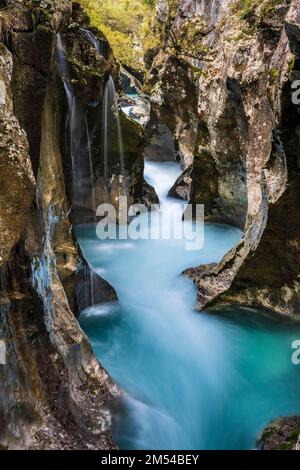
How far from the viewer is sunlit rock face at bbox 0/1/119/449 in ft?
11.4

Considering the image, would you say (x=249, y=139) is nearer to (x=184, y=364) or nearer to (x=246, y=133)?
(x=246, y=133)

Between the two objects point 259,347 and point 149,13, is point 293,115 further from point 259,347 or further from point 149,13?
point 149,13

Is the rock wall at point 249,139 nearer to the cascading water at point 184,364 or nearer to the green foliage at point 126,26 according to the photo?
the cascading water at point 184,364

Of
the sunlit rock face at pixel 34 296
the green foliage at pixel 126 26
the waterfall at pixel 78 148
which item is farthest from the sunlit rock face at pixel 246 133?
the green foliage at pixel 126 26

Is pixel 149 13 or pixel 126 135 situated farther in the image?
pixel 149 13

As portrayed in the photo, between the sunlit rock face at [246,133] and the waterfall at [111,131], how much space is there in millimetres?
2297

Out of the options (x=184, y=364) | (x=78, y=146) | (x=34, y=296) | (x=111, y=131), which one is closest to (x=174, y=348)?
(x=184, y=364)

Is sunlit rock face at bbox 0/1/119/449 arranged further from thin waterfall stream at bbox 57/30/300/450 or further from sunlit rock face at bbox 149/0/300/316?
sunlit rock face at bbox 149/0/300/316

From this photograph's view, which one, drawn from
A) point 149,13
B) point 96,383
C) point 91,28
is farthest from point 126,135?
point 149,13

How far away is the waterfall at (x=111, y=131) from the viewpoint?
10.8 metres

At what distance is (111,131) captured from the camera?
11250 millimetres

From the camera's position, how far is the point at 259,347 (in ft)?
22.0

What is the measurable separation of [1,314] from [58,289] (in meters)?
1.47

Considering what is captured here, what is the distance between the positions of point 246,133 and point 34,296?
21.1 ft
